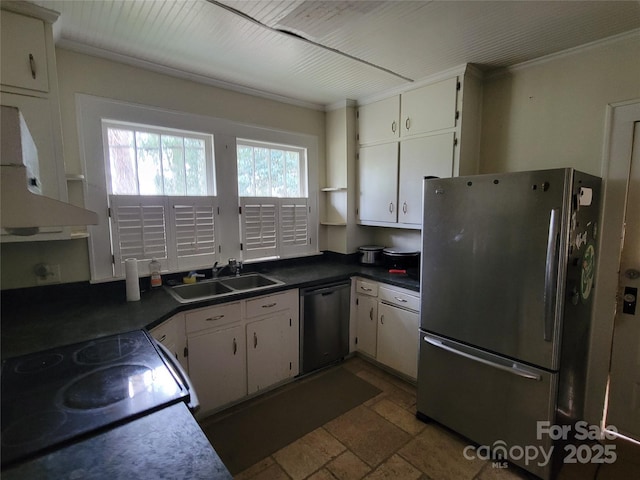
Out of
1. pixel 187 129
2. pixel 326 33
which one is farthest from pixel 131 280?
pixel 326 33

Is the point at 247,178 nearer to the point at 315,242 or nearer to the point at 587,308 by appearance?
the point at 315,242

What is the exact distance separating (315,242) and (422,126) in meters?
1.48

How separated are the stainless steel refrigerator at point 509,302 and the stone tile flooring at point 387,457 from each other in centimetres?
13

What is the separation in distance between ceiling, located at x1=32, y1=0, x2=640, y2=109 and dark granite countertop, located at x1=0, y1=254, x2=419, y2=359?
155 centimetres

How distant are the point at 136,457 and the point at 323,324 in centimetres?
199

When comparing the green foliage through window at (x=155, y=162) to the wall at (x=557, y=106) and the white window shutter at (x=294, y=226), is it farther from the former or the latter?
the wall at (x=557, y=106)

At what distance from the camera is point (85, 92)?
204 centimetres

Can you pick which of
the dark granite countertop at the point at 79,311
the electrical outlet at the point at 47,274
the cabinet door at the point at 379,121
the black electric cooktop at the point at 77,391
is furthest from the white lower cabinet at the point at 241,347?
the cabinet door at the point at 379,121

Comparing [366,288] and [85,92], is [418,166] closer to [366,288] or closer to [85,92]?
[366,288]

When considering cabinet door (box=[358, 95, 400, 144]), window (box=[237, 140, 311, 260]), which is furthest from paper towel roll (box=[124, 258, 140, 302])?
cabinet door (box=[358, 95, 400, 144])

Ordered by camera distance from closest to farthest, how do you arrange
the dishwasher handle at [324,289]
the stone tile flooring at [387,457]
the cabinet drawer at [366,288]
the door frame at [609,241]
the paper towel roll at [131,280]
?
the stone tile flooring at [387,457] < the door frame at [609,241] < the paper towel roll at [131,280] < the dishwasher handle at [324,289] < the cabinet drawer at [366,288]

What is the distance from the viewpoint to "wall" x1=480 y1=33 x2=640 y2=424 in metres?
1.94

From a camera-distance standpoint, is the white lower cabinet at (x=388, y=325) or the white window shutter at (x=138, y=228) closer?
the white window shutter at (x=138, y=228)

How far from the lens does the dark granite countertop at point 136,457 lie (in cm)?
74
